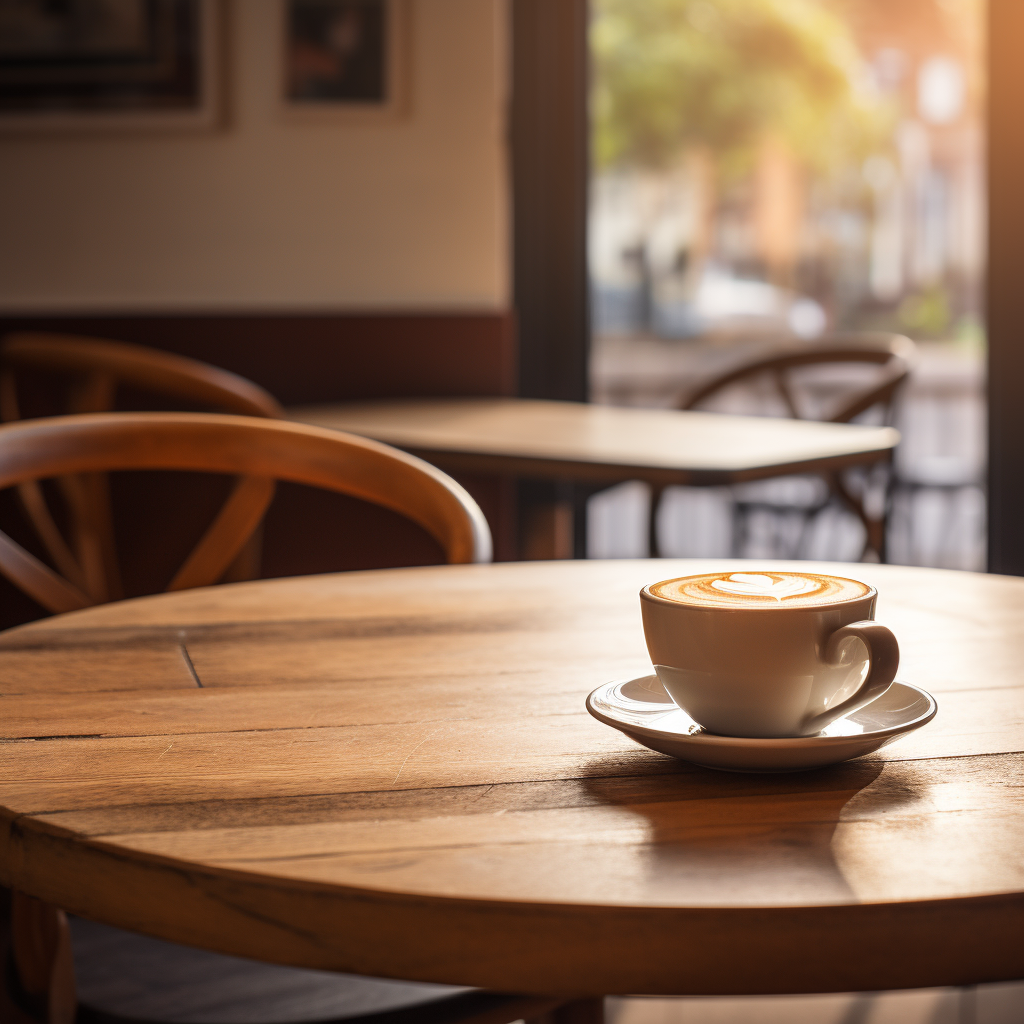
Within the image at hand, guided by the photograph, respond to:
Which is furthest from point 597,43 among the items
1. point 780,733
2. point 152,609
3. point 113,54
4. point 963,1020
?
point 780,733

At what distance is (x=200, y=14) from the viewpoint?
2924mm

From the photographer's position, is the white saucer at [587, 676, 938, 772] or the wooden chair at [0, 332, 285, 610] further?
the wooden chair at [0, 332, 285, 610]

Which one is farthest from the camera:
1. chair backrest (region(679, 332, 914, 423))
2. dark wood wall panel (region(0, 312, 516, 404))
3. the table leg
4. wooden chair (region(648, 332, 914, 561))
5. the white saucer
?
dark wood wall panel (region(0, 312, 516, 404))

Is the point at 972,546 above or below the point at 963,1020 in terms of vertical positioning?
above

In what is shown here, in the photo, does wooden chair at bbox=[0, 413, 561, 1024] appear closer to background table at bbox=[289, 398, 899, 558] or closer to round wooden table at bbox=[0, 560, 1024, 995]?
round wooden table at bbox=[0, 560, 1024, 995]

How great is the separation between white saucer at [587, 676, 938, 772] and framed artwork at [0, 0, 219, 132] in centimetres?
265

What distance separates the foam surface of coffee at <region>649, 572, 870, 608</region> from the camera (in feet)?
1.78

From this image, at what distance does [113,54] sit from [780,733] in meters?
2.88

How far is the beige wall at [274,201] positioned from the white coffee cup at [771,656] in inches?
98.7

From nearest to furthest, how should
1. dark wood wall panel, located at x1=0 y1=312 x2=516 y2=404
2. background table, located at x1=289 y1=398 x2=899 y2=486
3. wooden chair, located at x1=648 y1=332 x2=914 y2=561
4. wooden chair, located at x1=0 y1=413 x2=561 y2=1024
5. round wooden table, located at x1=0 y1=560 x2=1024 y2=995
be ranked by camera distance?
round wooden table, located at x1=0 y1=560 x2=1024 y2=995, wooden chair, located at x1=0 y1=413 x2=561 y2=1024, background table, located at x1=289 y1=398 x2=899 y2=486, wooden chair, located at x1=648 y1=332 x2=914 y2=561, dark wood wall panel, located at x1=0 y1=312 x2=516 y2=404

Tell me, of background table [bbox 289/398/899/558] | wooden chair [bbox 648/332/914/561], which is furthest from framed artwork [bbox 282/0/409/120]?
wooden chair [bbox 648/332/914/561]

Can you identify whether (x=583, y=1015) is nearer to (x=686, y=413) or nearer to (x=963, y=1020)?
(x=963, y=1020)

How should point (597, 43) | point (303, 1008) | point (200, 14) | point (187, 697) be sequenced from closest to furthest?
1. point (187, 697)
2. point (303, 1008)
3. point (200, 14)
4. point (597, 43)

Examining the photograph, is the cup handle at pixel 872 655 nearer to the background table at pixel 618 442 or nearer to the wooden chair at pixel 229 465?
the wooden chair at pixel 229 465
